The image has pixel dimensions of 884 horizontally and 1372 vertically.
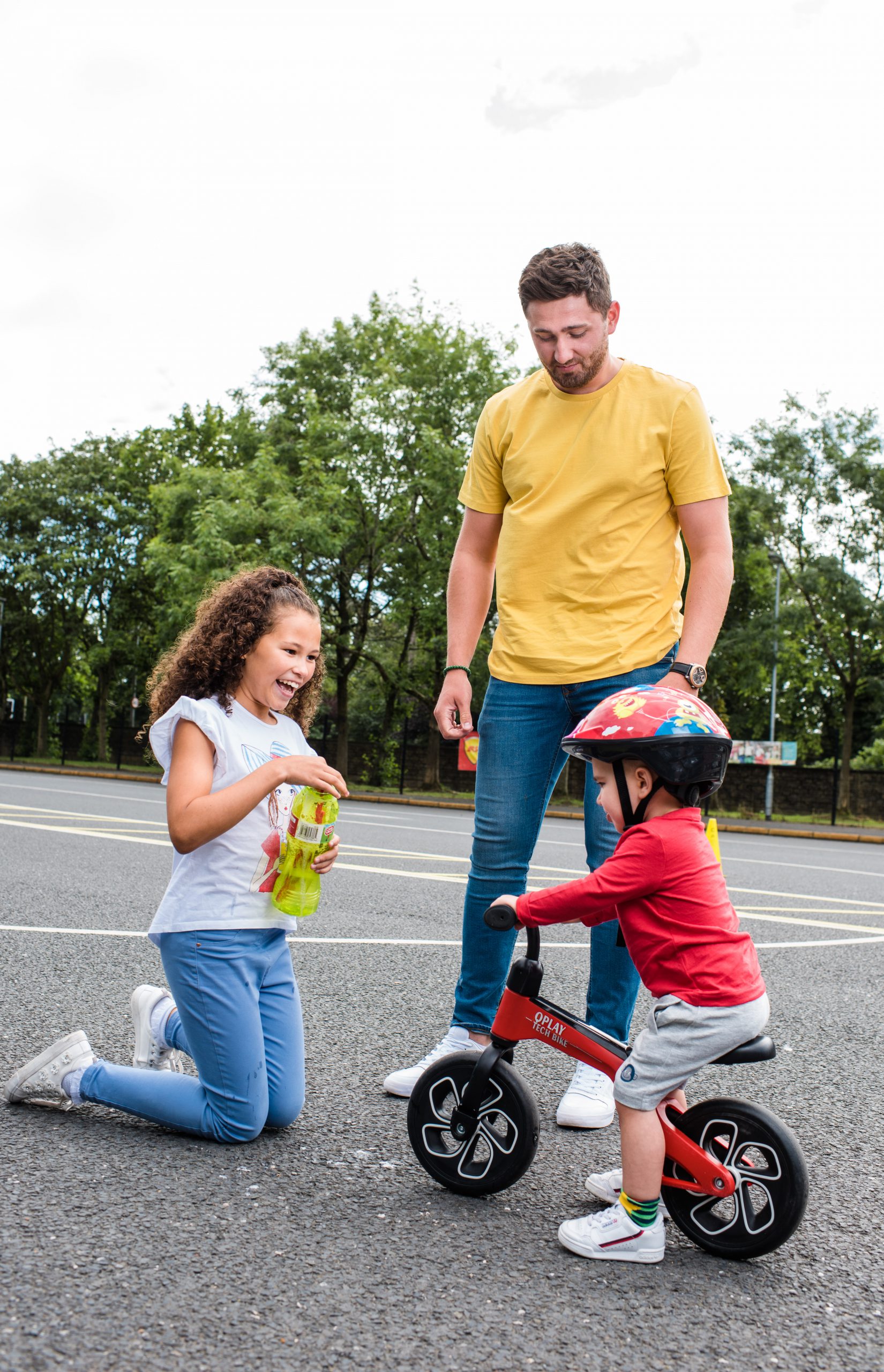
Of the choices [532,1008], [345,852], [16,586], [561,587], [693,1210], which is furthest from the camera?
[16,586]

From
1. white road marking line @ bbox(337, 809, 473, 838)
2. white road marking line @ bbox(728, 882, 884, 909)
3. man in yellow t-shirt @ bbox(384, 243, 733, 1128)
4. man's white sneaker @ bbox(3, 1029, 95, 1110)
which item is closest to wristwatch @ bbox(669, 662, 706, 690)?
man in yellow t-shirt @ bbox(384, 243, 733, 1128)

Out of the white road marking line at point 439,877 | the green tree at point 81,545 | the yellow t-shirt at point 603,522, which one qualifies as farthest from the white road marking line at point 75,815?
the green tree at point 81,545

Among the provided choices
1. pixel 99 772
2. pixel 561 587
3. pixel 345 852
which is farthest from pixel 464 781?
pixel 561 587

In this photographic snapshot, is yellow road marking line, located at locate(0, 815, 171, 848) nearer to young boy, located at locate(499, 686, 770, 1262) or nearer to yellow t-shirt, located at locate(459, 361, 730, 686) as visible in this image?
yellow t-shirt, located at locate(459, 361, 730, 686)

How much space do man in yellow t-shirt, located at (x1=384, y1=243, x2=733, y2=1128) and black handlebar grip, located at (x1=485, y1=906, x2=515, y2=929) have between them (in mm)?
811

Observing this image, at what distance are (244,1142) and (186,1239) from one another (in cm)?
59

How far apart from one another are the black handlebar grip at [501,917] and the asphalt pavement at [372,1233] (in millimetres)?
593

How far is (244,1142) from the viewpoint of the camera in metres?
2.62

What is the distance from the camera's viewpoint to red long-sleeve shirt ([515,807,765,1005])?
2.17 m

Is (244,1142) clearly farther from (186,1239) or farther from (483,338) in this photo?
(483,338)

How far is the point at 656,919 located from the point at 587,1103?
2.93ft

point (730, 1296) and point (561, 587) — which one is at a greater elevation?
point (561, 587)

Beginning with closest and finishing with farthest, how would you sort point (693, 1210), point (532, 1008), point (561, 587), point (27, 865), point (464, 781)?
point (693, 1210) < point (532, 1008) < point (561, 587) < point (27, 865) < point (464, 781)

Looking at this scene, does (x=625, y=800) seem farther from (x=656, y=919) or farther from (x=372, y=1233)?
(x=372, y=1233)
